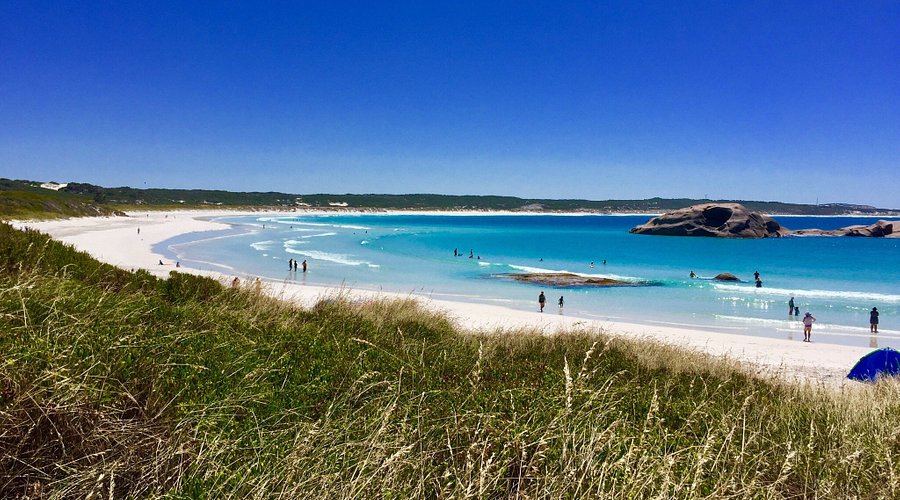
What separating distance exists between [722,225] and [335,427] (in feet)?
376

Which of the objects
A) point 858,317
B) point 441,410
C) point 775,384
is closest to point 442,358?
point 441,410

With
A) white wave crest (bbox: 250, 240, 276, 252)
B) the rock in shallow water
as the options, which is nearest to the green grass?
white wave crest (bbox: 250, 240, 276, 252)

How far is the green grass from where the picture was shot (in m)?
2.92

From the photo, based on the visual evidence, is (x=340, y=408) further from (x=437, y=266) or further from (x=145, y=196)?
(x=145, y=196)

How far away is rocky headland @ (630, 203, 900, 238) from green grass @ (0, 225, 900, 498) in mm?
108625

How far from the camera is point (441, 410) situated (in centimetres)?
417

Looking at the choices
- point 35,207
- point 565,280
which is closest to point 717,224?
point 565,280

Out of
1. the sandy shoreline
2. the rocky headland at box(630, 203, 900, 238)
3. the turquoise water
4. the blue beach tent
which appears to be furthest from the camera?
the rocky headland at box(630, 203, 900, 238)

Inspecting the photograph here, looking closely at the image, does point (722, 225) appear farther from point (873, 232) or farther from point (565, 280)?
point (565, 280)

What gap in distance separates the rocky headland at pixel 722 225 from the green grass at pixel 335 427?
356ft

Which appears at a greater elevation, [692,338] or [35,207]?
[35,207]

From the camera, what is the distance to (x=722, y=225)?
10412 centimetres

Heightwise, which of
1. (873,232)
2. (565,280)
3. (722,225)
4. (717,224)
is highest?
→ (717,224)

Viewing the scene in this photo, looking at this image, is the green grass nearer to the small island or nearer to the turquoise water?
the turquoise water
